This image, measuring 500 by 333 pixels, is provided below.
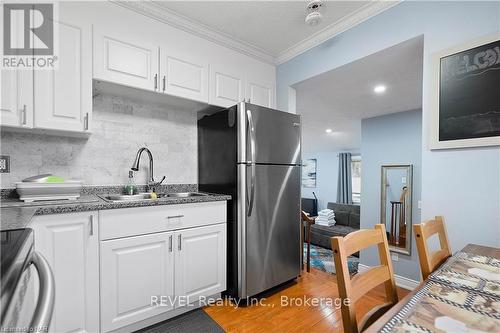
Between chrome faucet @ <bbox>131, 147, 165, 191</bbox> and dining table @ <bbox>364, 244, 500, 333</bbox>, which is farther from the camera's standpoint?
chrome faucet @ <bbox>131, 147, 165, 191</bbox>

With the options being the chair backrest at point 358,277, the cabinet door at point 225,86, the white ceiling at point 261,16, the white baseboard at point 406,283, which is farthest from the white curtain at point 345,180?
the chair backrest at point 358,277

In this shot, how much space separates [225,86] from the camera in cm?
232

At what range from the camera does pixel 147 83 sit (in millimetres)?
1889

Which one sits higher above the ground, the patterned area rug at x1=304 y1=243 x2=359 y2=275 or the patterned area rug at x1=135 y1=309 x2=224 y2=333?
the patterned area rug at x1=135 y1=309 x2=224 y2=333

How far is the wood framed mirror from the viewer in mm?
3141

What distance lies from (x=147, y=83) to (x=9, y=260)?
163 cm

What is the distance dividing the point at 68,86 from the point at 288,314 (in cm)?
234

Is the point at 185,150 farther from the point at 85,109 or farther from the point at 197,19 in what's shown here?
the point at 197,19

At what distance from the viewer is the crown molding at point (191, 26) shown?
1.87m

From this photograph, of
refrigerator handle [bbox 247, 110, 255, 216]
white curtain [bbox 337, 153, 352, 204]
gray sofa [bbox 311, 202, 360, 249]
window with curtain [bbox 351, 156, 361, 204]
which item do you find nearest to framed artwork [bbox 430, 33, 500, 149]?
refrigerator handle [bbox 247, 110, 255, 216]

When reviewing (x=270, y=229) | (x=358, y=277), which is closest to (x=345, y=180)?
(x=270, y=229)

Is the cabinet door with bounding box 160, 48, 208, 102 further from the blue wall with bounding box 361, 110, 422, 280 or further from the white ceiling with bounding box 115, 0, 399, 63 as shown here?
the blue wall with bounding box 361, 110, 422, 280

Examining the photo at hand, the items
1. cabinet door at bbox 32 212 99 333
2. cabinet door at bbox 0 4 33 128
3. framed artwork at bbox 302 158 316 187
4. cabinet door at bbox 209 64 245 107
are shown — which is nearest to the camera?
cabinet door at bbox 32 212 99 333

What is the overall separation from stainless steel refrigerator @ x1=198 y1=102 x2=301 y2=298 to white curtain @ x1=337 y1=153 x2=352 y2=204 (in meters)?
5.85
